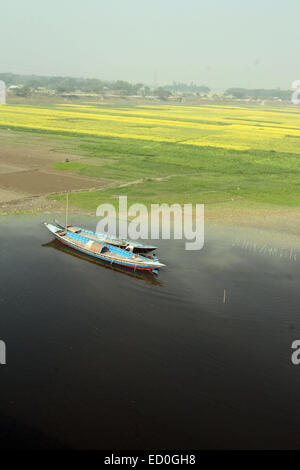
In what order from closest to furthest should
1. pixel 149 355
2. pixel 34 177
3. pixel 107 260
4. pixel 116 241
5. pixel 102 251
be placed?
Result: 1. pixel 149 355
2. pixel 107 260
3. pixel 102 251
4. pixel 116 241
5. pixel 34 177

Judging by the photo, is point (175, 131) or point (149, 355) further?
point (175, 131)

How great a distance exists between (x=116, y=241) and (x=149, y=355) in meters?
10.9

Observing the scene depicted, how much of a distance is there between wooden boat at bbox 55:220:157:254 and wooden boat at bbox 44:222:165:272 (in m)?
0.28

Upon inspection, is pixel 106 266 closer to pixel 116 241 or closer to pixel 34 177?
pixel 116 241

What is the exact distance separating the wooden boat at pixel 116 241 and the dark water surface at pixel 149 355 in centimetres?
151

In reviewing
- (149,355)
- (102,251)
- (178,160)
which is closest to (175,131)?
(178,160)

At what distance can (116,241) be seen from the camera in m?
27.0

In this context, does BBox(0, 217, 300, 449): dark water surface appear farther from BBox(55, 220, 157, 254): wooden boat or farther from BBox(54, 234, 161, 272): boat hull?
BBox(55, 220, 157, 254): wooden boat

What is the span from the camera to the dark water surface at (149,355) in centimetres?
1388

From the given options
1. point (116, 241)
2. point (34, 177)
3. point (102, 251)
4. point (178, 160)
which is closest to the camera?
point (102, 251)

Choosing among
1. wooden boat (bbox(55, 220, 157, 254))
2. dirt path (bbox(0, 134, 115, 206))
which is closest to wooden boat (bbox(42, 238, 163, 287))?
wooden boat (bbox(55, 220, 157, 254))

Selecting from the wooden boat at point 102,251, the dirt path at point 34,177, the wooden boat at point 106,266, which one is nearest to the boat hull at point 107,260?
the wooden boat at point 102,251

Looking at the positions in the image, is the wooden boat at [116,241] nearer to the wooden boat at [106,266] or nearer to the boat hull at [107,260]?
the boat hull at [107,260]

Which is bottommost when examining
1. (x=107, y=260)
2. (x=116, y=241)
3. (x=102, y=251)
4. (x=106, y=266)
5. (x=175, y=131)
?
(x=106, y=266)
